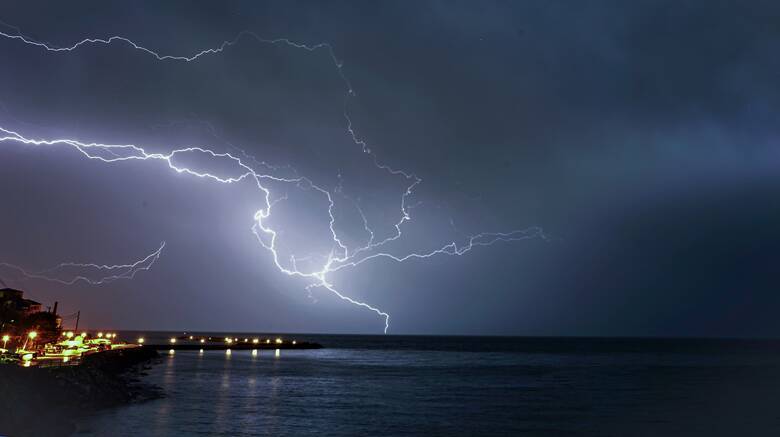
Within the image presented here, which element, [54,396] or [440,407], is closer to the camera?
[54,396]

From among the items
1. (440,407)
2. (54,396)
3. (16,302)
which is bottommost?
(440,407)

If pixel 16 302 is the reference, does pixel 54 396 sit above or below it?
below

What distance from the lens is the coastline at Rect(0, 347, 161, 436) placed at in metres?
24.4

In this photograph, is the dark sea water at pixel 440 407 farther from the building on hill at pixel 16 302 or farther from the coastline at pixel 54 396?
the building on hill at pixel 16 302

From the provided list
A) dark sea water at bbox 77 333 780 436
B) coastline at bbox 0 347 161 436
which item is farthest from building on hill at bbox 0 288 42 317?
coastline at bbox 0 347 161 436

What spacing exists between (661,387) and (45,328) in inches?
2485

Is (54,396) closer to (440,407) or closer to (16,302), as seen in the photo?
(440,407)

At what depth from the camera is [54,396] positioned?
29906mm

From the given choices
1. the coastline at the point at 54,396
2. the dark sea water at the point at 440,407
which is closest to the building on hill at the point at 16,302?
the dark sea water at the point at 440,407

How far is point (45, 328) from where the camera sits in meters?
64.9

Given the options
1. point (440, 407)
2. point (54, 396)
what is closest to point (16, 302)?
point (54, 396)

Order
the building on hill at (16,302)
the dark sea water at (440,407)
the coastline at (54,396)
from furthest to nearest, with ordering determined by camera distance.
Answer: the building on hill at (16,302) → the dark sea water at (440,407) → the coastline at (54,396)

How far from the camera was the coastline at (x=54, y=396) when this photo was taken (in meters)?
24.4

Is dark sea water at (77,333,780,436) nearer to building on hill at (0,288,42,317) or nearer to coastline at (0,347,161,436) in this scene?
coastline at (0,347,161,436)
